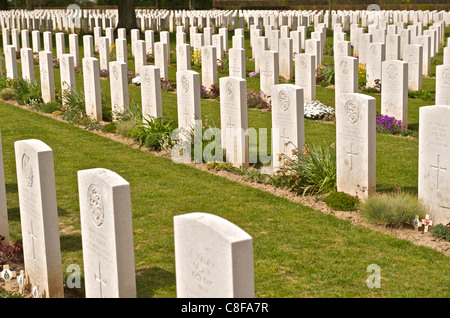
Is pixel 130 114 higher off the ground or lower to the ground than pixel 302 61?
lower

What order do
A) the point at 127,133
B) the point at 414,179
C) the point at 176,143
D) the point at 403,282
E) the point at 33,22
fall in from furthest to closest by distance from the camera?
1. the point at 33,22
2. the point at 127,133
3. the point at 176,143
4. the point at 414,179
5. the point at 403,282

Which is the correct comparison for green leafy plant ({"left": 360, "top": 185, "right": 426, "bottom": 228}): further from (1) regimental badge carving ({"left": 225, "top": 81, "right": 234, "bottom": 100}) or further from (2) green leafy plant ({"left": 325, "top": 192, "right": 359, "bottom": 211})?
(1) regimental badge carving ({"left": 225, "top": 81, "right": 234, "bottom": 100})

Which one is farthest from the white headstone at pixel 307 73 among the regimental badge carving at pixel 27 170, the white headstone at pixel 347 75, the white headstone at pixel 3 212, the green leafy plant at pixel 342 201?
the regimental badge carving at pixel 27 170

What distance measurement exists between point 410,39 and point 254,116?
32.3 ft

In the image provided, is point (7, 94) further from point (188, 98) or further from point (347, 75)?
point (347, 75)

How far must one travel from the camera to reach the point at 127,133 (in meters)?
12.8

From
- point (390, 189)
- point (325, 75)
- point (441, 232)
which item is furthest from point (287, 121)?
point (325, 75)

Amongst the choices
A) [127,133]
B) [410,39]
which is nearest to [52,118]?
[127,133]

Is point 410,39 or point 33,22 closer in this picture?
point 410,39

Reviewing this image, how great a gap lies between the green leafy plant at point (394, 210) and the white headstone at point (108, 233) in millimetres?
3469

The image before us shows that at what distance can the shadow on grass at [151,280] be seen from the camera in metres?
6.38

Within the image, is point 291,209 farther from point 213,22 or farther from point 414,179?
point 213,22

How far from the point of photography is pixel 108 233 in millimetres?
5555

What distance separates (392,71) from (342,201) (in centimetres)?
523
